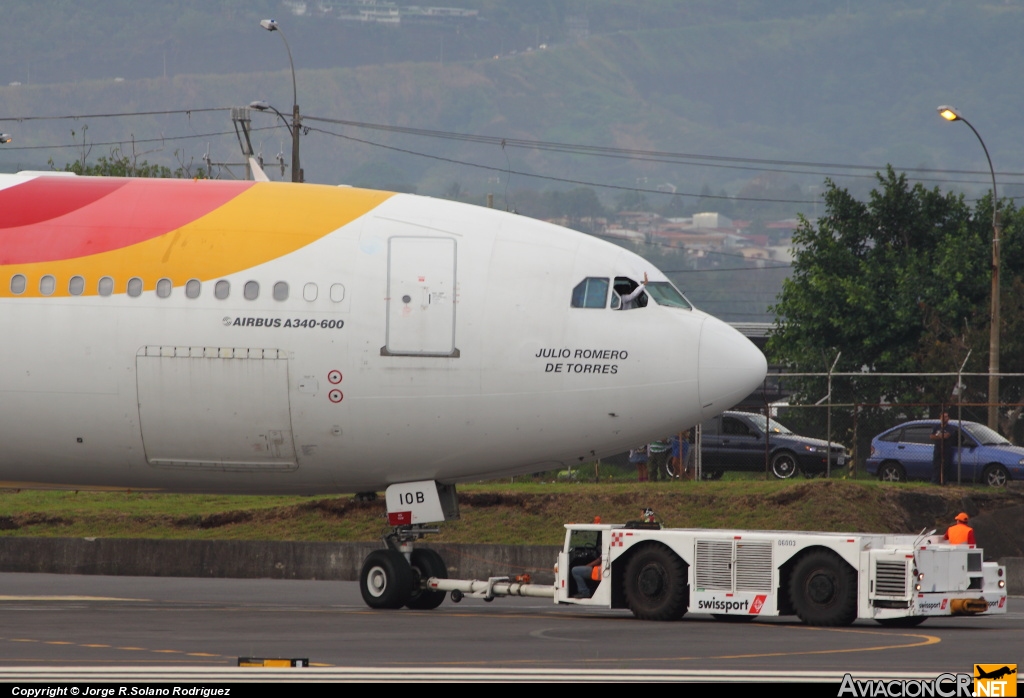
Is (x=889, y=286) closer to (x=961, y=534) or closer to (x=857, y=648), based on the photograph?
(x=961, y=534)

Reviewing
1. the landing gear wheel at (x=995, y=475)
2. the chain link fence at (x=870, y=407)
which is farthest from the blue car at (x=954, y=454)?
the chain link fence at (x=870, y=407)

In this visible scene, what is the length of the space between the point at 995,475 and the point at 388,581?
1980 centimetres

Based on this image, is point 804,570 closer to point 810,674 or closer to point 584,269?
point 584,269

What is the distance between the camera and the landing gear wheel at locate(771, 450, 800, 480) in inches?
1586

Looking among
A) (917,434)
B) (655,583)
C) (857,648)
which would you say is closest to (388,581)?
(655,583)

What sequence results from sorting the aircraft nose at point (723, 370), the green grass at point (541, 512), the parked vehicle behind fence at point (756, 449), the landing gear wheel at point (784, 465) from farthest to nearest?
1. the parked vehicle behind fence at point (756, 449)
2. the landing gear wheel at point (784, 465)
3. the green grass at point (541, 512)
4. the aircraft nose at point (723, 370)

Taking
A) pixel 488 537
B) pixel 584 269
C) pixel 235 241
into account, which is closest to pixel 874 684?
pixel 584 269

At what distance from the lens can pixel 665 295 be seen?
2091 centimetres

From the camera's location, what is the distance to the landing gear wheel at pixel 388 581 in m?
21.3

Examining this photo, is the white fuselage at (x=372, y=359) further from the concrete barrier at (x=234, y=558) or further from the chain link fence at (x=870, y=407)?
the chain link fence at (x=870, y=407)

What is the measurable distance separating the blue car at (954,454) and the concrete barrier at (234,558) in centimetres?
1126

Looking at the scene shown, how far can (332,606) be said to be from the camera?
23.2m

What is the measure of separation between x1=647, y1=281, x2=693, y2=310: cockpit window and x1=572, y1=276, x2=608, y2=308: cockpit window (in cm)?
61

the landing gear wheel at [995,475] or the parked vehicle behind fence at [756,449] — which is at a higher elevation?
the parked vehicle behind fence at [756,449]
